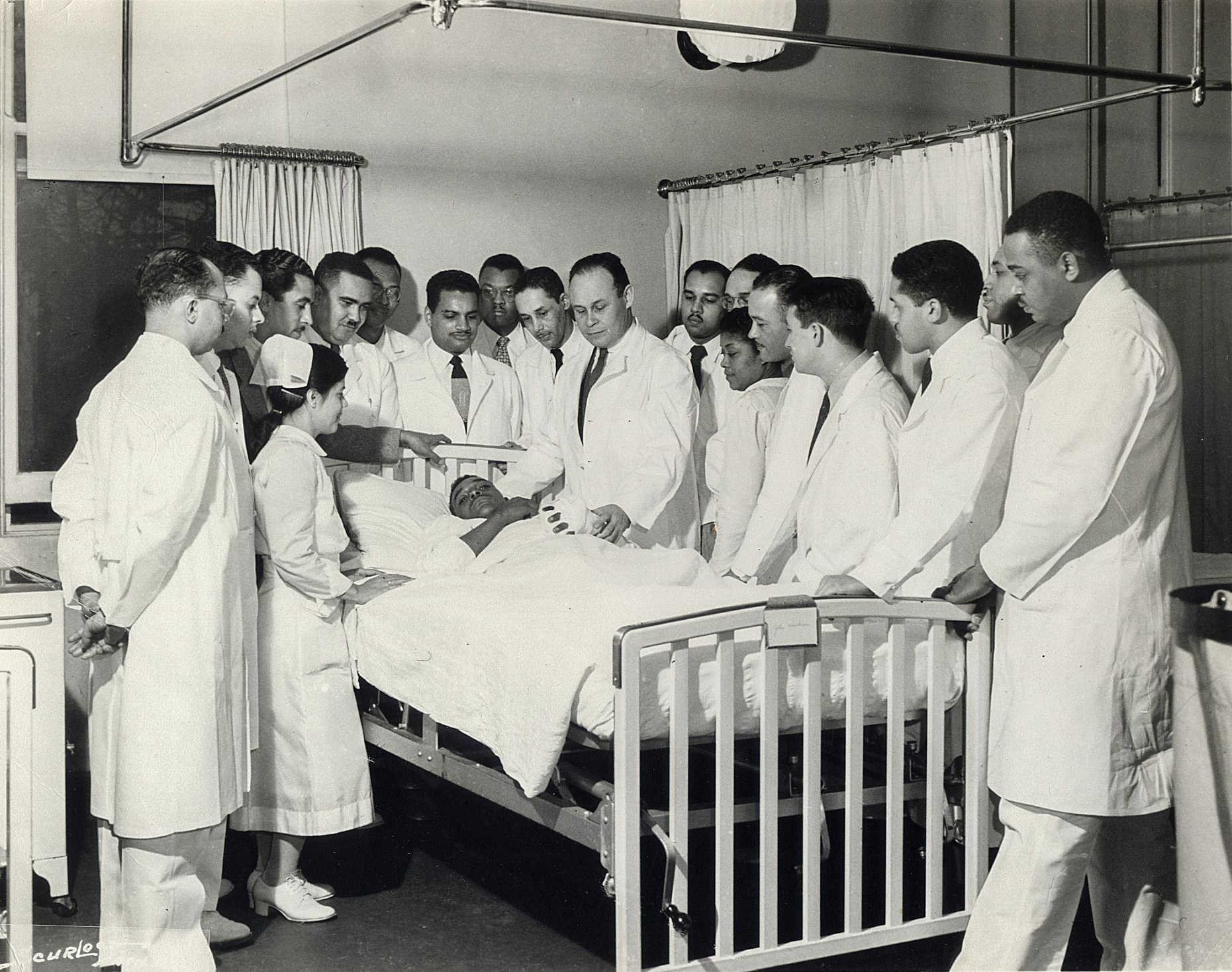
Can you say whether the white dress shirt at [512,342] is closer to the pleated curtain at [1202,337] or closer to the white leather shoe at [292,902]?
the white leather shoe at [292,902]

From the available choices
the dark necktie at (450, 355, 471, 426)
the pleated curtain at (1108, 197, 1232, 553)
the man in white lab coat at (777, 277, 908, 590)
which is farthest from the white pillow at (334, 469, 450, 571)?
the pleated curtain at (1108, 197, 1232, 553)

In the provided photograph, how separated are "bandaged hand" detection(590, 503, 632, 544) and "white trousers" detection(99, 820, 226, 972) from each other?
158 cm

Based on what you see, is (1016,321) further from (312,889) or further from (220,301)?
(312,889)

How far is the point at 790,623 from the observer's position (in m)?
2.90

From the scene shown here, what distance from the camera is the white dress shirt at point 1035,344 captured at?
13.9 ft

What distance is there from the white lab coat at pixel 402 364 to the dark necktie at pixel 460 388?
151 millimetres

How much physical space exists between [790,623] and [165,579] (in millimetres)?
1574

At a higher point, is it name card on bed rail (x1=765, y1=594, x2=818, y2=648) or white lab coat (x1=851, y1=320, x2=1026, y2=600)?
white lab coat (x1=851, y1=320, x2=1026, y2=600)

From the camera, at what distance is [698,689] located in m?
2.93

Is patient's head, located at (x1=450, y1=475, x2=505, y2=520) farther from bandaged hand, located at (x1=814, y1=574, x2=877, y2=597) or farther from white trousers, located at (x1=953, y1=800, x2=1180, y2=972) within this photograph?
white trousers, located at (x1=953, y1=800, x2=1180, y2=972)

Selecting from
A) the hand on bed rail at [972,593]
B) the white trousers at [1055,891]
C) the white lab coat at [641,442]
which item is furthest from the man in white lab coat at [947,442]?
the white lab coat at [641,442]

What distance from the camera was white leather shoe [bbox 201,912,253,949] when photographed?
349cm

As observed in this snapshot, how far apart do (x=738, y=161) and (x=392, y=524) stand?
318 cm

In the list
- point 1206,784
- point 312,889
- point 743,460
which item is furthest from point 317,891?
point 1206,784
